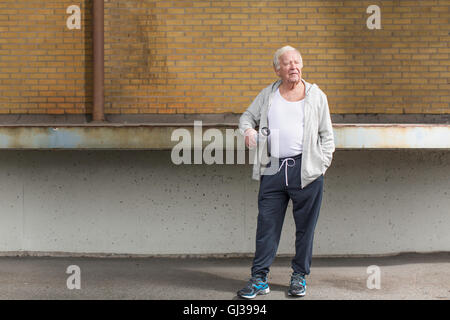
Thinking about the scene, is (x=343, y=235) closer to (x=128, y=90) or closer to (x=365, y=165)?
(x=365, y=165)

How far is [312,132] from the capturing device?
4.26 m

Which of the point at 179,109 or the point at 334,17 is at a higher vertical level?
the point at 334,17

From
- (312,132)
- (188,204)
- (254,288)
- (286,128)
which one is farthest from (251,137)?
(188,204)

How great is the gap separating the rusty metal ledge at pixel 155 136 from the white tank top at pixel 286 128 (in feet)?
4.22

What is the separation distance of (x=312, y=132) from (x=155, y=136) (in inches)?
77.8

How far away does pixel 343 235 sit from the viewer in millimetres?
6402

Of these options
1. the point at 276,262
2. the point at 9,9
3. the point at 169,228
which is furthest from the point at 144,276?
the point at 9,9

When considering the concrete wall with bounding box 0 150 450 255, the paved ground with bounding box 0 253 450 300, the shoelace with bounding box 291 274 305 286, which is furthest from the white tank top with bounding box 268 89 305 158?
the concrete wall with bounding box 0 150 450 255

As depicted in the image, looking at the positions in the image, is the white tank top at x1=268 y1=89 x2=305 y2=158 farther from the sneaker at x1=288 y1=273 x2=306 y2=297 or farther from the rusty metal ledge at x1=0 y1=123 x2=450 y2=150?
the rusty metal ledge at x1=0 y1=123 x2=450 y2=150

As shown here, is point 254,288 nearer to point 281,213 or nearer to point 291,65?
point 281,213

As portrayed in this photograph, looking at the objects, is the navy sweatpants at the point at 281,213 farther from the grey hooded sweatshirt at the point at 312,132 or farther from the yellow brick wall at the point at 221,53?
the yellow brick wall at the point at 221,53

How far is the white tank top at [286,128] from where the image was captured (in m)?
4.30

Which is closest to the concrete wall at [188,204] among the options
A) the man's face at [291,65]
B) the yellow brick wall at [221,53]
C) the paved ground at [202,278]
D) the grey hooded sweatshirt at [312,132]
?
the paved ground at [202,278]

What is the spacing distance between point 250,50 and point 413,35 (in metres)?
1.81
